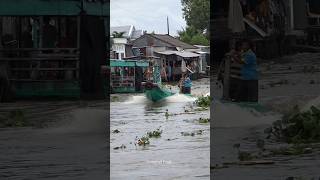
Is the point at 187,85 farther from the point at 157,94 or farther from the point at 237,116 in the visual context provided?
the point at 237,116

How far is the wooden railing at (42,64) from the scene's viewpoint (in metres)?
5.66

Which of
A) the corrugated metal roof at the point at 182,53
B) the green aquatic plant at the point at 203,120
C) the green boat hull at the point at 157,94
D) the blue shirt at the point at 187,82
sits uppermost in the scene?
the corrugated metal roof at the point at 182,53

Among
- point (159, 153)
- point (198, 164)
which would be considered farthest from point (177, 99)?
point (198, 164)

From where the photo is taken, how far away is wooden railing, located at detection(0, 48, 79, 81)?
5.66m

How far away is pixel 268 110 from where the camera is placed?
582cm

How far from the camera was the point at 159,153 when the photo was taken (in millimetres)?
7504

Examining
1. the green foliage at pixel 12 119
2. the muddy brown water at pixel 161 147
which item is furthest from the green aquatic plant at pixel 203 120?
the green foliage at pixel 12 119

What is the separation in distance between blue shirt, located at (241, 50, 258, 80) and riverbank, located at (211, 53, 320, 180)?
0.28ft

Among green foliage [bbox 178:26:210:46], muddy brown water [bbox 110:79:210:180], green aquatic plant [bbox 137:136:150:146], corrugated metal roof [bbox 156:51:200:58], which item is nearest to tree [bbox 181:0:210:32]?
green foliage [bbox 178:26:210:46]

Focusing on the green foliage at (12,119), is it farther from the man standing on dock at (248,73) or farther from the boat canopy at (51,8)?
the man standing on dock at (248,73)

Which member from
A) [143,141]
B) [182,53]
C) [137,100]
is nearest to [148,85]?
[182,53]

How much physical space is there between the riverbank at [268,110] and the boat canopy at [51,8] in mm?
1441

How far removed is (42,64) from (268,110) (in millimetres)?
2365

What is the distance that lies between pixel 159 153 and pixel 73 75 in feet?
7.29
